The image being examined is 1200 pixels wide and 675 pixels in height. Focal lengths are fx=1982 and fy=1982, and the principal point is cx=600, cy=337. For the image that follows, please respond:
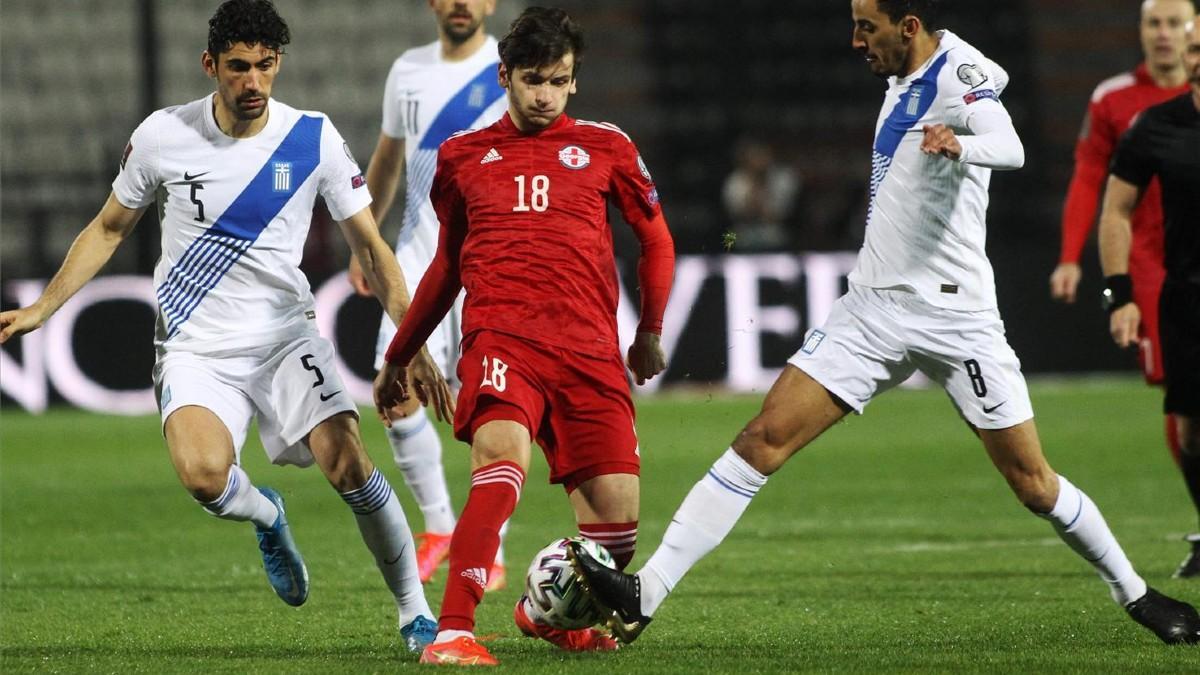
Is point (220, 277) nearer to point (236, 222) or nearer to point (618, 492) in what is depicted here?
point (236, 222)

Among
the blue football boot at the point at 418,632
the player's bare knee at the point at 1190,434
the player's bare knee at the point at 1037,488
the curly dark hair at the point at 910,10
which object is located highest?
the curly dark hair at the point at 910,10

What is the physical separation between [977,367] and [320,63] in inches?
582

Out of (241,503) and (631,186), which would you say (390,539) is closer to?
(241,503)

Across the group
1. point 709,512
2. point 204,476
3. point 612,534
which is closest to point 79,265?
point 204,476

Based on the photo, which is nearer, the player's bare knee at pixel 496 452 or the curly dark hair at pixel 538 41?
the player's bare knee at pixel 496 452

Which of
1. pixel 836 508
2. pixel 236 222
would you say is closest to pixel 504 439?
pixel 236 222

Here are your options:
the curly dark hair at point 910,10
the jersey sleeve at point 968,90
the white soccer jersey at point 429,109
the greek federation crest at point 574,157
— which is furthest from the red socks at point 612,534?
the white soccer jersey at point 429,109

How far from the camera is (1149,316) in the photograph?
27.5ft

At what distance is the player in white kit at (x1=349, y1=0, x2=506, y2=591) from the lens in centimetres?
794

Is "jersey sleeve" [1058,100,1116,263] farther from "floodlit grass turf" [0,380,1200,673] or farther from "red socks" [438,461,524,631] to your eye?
"red socks" [438,461,524,631]

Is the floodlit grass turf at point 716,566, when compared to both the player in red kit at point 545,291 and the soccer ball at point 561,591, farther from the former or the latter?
the player in red kit at point 545,291

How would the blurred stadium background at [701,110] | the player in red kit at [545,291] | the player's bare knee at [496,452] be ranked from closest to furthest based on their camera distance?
the player's bare knee at [496,452] → the player in red kit at [545,291] → the blurred stadium background at [701,110]

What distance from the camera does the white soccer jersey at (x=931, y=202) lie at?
231 inches

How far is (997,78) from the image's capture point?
586cm
